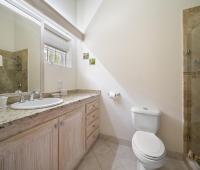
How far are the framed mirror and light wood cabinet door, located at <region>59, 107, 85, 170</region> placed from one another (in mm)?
660

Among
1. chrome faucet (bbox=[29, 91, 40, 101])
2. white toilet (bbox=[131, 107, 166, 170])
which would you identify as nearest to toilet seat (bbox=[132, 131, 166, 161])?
white toilet (bbox=[131, 107, 166, 170])

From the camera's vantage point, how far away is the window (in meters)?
1.80

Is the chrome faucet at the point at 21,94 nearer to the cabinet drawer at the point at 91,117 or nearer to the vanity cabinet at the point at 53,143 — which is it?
the vanity cabinet at the point at 53,143

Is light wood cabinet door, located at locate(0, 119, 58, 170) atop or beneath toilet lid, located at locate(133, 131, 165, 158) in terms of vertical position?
atop

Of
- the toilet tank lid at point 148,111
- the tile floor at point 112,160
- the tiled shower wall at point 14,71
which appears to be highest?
the tiled shower wall at point 14,71

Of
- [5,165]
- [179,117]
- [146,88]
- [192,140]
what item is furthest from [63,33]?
[192,140]

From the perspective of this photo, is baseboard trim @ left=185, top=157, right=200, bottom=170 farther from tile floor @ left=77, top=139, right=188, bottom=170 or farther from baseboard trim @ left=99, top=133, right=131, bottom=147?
baseboard trim @ left=99, top=133, right=131, bottom=147

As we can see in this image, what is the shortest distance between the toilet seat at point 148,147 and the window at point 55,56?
1.69m

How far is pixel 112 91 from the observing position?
82.3 inches

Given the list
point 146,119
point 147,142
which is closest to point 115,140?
point 146,119

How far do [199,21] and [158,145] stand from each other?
1.68 metres

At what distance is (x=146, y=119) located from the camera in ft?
A: 5.48

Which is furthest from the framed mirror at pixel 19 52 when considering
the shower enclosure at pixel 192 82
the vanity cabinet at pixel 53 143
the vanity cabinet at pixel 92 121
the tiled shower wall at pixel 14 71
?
the shower enclosure at pixel 192 82

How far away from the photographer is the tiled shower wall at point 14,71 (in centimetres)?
120
